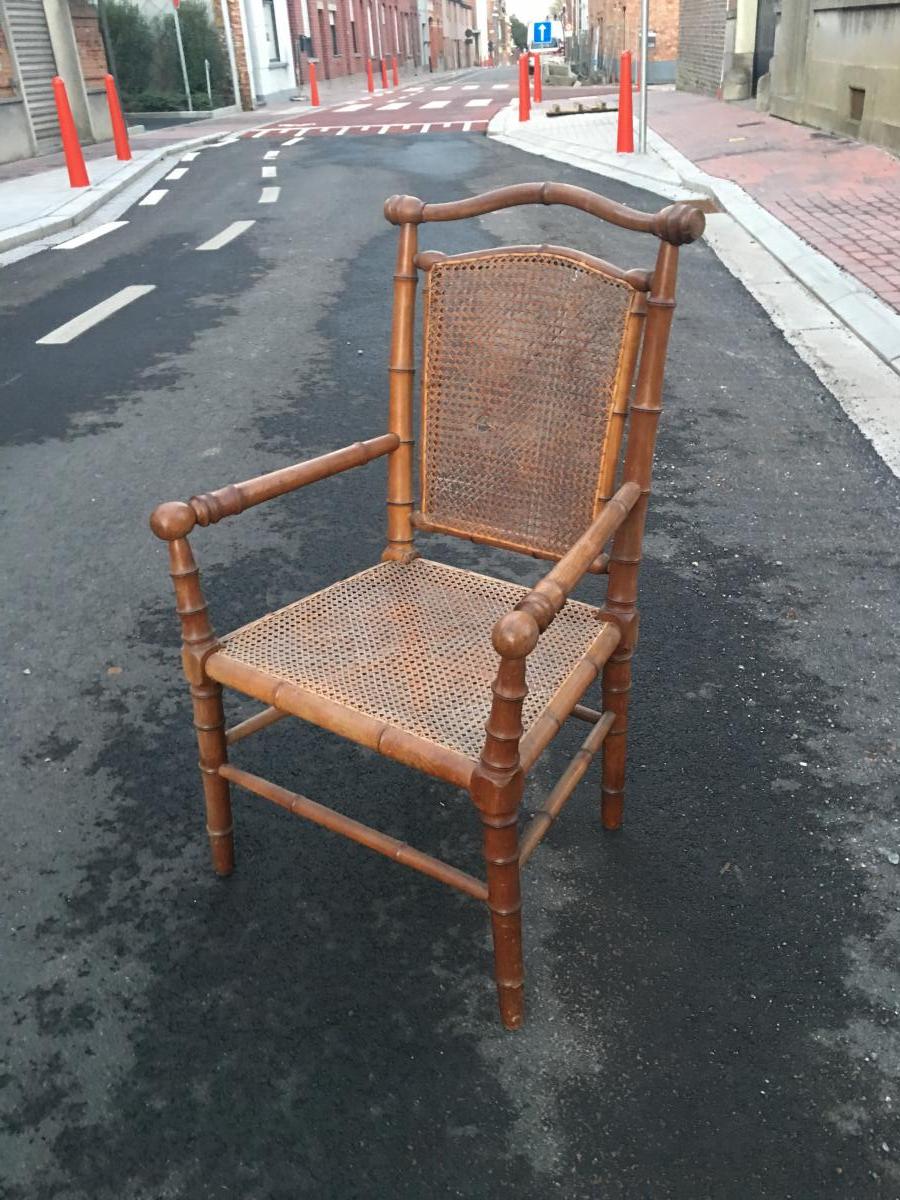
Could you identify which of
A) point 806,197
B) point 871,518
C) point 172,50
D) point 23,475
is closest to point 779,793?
point 871,518

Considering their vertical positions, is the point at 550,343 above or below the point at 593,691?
above

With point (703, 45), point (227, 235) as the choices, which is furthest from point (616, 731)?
point (703, 45)

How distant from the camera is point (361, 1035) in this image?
1.92 meters

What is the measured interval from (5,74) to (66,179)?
4199 mm

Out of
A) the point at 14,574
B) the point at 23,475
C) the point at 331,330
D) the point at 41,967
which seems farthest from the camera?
the point at 331,330

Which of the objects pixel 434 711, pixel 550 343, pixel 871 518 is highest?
pixel 550 343

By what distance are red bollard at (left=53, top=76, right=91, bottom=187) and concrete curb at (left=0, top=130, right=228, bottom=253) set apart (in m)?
0.22

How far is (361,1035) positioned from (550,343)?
1.47 m

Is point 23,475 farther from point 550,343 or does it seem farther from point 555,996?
point 555,996

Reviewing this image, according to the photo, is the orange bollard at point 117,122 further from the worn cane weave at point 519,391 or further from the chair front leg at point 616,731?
the chair front leg at point 616,731

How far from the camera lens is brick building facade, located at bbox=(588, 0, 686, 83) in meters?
28.6

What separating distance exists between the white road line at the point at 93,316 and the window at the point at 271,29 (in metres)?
29.1

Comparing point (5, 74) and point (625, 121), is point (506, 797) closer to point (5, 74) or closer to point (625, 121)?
point (625, 121)

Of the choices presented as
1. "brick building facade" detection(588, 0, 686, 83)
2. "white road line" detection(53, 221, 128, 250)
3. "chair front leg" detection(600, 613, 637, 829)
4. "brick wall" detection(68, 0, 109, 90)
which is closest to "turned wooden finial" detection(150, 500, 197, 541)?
"chair front leg" detection(600, 613, 637, 829)
